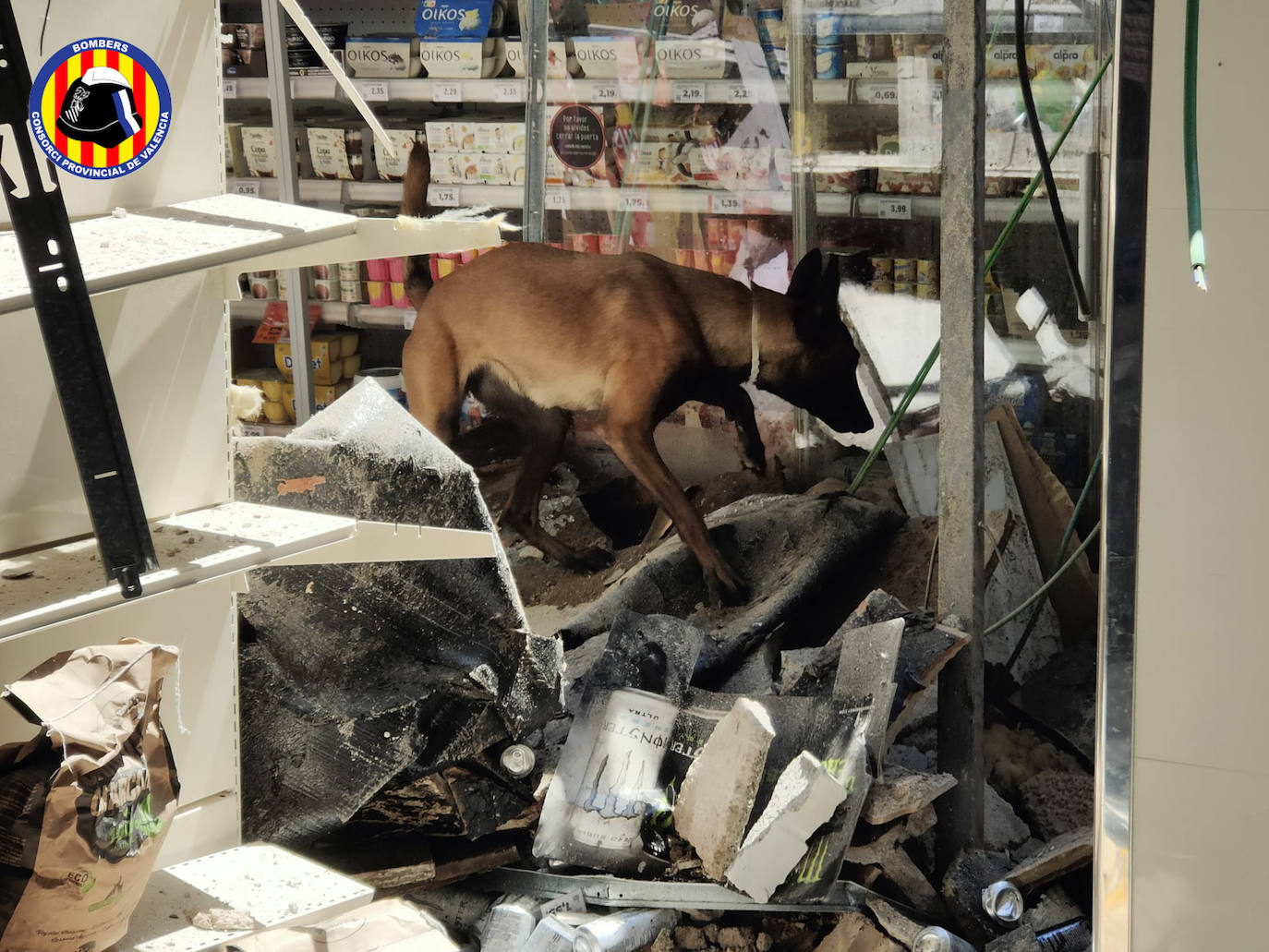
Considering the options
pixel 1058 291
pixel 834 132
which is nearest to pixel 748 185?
pixel 834 132

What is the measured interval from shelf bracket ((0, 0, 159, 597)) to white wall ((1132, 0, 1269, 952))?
1.15 metres

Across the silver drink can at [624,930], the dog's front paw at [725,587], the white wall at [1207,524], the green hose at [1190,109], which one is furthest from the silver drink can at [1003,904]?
the green hose at [1190,109]

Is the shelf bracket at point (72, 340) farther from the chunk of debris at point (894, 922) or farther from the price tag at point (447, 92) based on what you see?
the price tag at point (447, 92)

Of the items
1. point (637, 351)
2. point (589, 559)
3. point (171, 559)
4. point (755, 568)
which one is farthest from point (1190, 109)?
point (589, 559)

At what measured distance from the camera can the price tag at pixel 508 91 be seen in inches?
126

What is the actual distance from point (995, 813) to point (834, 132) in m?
1.61

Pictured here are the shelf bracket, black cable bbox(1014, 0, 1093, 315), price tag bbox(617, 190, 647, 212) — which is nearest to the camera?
the shelf bracket

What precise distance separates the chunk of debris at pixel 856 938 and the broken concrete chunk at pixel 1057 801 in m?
0.58

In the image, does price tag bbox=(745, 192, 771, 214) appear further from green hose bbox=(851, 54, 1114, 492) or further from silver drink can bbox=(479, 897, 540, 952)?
silver drink can bbox=(479, 897, 540, 952)

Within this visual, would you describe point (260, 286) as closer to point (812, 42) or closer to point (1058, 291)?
point (812, 42)

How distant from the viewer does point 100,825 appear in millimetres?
1218

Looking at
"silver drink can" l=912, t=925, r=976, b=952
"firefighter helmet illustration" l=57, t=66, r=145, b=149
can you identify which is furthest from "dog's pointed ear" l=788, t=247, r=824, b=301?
"firefighter helmet illustration" l=57, t=66, r=145, b=149

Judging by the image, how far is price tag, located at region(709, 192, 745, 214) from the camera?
9.73 ft

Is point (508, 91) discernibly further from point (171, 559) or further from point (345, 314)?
point (171, 559)
